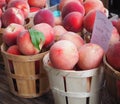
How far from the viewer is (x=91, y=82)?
2.13 ft

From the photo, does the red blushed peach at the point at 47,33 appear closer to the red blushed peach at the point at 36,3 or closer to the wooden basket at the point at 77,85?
the wooden basket at the point at 77,85

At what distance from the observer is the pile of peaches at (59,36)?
0.66 metres

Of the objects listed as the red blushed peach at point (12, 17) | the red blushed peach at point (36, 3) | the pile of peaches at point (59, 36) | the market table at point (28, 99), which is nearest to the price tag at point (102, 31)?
the pile of peaches at point (59, 36)

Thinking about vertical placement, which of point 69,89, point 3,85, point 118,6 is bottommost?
point 118,6

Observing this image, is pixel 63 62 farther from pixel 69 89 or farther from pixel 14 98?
pixel 14 98

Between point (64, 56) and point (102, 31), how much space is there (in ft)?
0.45

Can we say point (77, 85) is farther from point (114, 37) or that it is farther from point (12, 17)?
point (12, 17)

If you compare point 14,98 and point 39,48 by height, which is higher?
point 39,48

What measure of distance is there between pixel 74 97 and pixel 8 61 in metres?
0.25

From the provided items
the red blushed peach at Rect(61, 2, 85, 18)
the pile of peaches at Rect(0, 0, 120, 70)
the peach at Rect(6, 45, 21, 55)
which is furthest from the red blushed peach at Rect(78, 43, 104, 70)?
the red blushed peach at Rect(61, 2, 85, 18)

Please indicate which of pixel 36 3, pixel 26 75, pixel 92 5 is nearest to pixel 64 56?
pixel 26 75

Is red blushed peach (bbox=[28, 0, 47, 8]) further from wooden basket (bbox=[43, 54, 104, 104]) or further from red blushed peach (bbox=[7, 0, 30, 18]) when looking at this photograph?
wooden basket (bbox=[43, 54, 104, 104])

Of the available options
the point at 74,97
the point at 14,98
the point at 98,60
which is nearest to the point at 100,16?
the point at 98,60

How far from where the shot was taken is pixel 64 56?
2.15 feet
